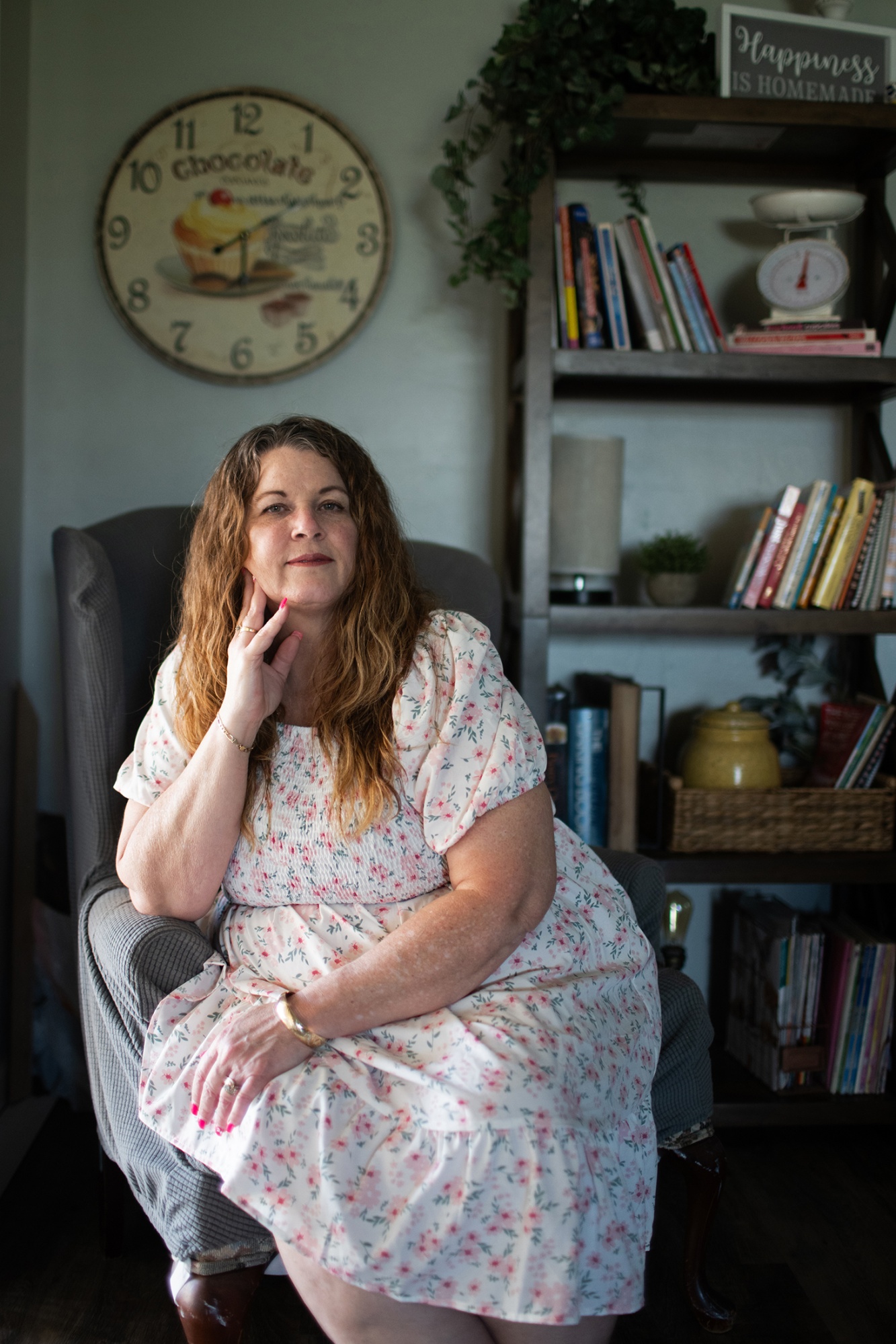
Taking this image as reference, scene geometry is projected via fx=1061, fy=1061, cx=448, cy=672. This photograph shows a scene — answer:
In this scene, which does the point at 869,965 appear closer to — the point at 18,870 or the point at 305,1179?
the point at 305,1179

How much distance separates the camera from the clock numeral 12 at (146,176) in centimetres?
218

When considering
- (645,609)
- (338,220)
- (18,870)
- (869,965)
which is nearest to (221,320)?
(338,220)

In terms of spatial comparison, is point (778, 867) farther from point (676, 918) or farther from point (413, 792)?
point (413, 792)

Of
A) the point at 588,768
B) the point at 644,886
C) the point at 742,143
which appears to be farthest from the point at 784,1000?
the point at 742,143

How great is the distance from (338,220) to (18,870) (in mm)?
1503

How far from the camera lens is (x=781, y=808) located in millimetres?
2086

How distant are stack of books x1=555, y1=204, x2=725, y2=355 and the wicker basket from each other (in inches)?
34.0

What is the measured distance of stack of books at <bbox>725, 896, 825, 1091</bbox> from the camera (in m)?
2.12

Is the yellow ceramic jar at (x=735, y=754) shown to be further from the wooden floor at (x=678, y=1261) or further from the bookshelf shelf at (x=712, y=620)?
the wooden floor at (x=678, y=1261)

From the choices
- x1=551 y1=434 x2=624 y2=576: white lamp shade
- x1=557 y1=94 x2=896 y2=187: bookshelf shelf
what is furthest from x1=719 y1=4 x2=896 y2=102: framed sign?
x1=551 y1=434 x2=624 y2=576: white lamp shade

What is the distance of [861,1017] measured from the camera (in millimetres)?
2129

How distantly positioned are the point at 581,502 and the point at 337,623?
80cm

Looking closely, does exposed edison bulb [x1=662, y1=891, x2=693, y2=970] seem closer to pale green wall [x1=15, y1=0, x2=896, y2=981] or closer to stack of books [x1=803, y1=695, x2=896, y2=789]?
stack of books [x1=803, y1=695, x2=896, y2=789]

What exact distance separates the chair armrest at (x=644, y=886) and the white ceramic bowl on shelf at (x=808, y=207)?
1302mm
